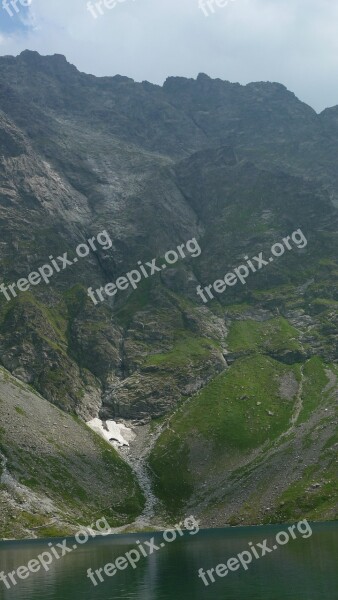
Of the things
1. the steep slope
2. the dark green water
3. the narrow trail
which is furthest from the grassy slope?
the dark green water

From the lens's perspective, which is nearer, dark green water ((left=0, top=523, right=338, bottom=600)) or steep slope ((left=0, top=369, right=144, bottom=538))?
dark green water ((left=0, top=523, right=338, bottom=600))

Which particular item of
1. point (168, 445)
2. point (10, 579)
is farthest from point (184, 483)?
point (10, 579)

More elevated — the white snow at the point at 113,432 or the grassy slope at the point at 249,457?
the white snow at the point at 113,432

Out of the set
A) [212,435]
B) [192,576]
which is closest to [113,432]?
[212,435]

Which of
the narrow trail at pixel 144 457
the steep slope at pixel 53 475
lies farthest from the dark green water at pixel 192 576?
the narrow trail at pixel 144 457

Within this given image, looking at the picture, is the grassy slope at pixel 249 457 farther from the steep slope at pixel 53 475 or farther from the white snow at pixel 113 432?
the steep slope at pixel 53 475

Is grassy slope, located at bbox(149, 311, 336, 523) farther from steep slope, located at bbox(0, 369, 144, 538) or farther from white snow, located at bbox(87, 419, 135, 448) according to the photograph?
steep slope, located at bbox(0, 369, 144, 538)

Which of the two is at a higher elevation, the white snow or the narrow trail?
the white snow

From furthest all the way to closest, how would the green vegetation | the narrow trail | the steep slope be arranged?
1. the green vegetation
2. the narrow trail
3. the steep slope

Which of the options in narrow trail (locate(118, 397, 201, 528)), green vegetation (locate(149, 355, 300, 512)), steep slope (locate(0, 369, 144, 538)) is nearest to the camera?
steep slope (locate(0, 369, 144, 538))
